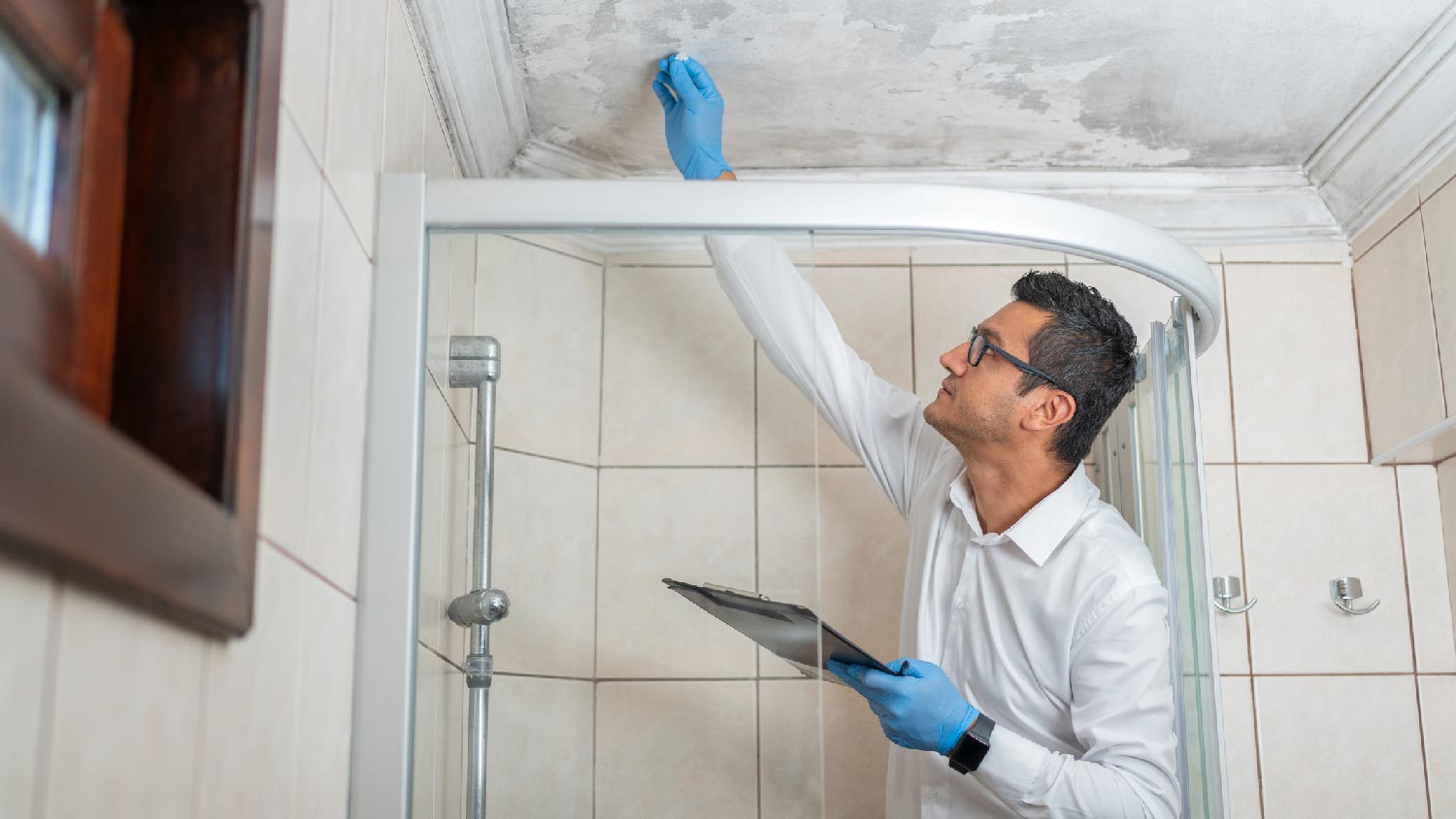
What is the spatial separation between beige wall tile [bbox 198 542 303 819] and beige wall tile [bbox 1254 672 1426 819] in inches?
64.5

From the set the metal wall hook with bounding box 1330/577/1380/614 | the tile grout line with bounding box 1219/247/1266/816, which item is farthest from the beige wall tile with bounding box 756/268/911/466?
the metal wall hook with bounding box 1330/577/1380/614

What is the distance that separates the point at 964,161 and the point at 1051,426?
70 centimetres

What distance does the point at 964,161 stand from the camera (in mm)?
2258

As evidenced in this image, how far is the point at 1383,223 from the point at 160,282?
199 cm

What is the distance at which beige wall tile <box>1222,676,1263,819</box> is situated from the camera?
6.89ft

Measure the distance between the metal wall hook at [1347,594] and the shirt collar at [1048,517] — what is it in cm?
73

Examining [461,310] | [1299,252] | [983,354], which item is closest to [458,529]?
[461,310]

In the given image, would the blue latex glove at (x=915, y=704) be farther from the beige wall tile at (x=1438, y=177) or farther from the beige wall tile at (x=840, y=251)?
the beige wall tile at (x=1438, y=177)

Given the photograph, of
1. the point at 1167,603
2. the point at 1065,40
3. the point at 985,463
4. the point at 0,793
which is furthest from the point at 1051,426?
the point at 0,793

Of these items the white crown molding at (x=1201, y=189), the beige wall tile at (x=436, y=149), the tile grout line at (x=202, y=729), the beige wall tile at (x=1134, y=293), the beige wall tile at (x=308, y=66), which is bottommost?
the tile grout line at (x=202, y=729)

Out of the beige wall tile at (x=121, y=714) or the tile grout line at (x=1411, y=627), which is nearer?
the beige wall tile at (x=121, y=714)

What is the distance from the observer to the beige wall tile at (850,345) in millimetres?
1369

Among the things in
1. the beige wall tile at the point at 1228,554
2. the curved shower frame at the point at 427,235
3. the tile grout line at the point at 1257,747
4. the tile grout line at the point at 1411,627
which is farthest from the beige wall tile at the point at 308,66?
the tile grout line at the point at 1411,627

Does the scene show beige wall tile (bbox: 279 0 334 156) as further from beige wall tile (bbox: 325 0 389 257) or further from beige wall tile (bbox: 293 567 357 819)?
beige wall tile (bbox: 293 567 357 819)
